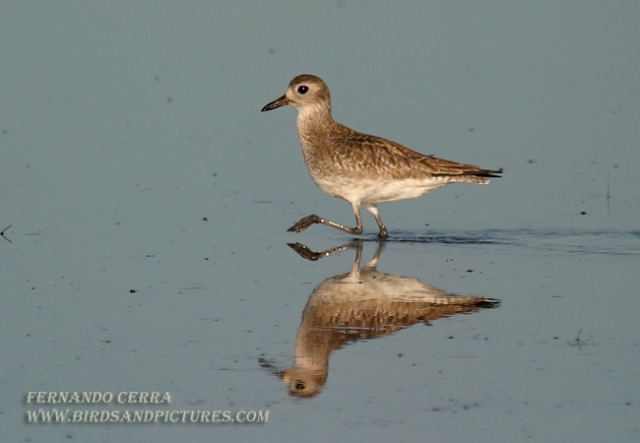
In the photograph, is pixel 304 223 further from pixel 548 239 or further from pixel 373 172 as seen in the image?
pixel 548 239

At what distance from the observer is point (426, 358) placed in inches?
427

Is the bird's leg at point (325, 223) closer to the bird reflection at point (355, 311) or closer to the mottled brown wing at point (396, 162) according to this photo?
the mottled brown wing at point (396, 162)

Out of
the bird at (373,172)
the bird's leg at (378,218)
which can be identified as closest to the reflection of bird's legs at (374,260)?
the bird's leg at (378,218)

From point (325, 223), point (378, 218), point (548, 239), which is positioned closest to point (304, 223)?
point (325, 223)

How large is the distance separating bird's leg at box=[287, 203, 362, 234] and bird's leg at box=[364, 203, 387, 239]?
162 millimetres

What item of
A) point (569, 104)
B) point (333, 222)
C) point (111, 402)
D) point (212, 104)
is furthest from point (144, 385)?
point (569, 104)

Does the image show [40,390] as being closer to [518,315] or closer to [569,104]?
[518,315]

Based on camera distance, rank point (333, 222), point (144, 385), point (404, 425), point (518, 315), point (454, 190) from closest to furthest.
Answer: point (404, 425)
point (144, 385)
point (518, 315)
point (333, 222)
point (454, 190)

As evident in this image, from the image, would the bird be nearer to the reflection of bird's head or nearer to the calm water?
the calm water

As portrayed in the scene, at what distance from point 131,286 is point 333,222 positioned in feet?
12.1

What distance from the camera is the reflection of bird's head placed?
394 inches

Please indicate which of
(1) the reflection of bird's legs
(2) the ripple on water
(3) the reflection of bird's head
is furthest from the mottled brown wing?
(3) the reflection of bird's head

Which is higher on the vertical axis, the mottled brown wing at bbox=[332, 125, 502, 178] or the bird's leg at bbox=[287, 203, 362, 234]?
the mottled brown wing at bbox=[332, 125, 502, 178]

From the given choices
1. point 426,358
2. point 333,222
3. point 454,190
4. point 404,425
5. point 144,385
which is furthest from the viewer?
point 454,190
